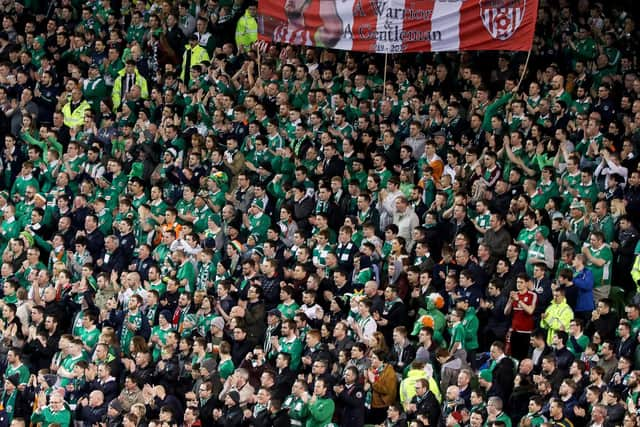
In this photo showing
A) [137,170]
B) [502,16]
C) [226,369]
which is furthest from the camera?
[137,170]

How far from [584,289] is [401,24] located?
215 inches

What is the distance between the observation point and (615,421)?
49.2 ft

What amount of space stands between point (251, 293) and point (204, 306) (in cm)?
57

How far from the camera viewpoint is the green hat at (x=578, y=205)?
1798 cm

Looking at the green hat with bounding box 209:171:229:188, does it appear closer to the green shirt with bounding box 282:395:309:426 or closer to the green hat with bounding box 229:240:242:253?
the green hat with bounding box 229:240:242:253

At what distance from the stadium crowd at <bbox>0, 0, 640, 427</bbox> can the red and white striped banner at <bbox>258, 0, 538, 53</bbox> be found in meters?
0.58

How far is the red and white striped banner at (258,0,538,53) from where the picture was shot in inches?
797

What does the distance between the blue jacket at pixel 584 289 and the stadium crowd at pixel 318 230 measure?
0.02m

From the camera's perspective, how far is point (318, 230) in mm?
19016

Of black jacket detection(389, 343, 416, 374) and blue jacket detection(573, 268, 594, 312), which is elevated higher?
blue jacket detection(573, 268, 594, 312)

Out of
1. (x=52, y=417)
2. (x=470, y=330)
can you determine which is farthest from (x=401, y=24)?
(x=52, y=417)

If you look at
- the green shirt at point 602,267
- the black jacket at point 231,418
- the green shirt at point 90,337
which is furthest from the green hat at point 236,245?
the green shirt at point 602,267

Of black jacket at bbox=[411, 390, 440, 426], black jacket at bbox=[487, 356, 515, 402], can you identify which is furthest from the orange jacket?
black jacket at bbox=[487, 356, 515, 402]

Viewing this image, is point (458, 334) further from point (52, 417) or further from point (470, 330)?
point (52, 417)
